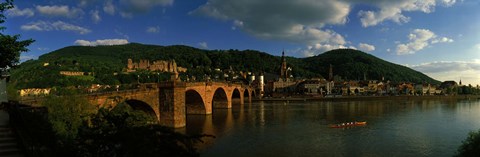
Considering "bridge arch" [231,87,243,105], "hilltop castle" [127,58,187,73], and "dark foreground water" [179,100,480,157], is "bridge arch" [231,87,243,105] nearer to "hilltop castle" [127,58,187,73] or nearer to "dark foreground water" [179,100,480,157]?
"dark foreground water" [179,100,480,157]

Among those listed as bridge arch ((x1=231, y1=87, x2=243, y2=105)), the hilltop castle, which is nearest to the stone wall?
the hilltop castle

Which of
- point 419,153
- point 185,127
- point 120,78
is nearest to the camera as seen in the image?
point 419,153

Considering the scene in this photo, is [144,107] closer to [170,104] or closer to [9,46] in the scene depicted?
[170,104]

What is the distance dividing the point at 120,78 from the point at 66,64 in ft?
73.9

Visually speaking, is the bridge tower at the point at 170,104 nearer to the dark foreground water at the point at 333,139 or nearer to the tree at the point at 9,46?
the dark foreground water at the point at 333,139

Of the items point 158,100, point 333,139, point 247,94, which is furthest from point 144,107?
point 247,94

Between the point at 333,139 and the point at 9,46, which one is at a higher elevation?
the point at 9,46

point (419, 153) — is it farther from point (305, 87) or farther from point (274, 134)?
point (305, 87)

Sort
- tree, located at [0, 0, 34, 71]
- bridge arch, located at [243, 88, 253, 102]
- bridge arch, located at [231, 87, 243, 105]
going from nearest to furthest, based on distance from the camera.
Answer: tree, located at [0, 0, 34, 71], bridge arch, located at [231, 87, 243, 105], bridge arch, located at [243, 88, 253, 102]

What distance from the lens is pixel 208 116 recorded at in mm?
60125

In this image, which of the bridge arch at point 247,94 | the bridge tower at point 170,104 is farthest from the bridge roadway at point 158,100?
the bridge arch at point 247,94

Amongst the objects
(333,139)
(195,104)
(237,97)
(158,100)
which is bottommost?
(333,139)

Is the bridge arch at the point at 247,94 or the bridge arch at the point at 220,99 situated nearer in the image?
the bridge arch at the point at 220,99

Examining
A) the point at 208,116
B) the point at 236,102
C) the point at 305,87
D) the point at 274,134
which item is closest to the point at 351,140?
the point at 274,134
